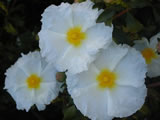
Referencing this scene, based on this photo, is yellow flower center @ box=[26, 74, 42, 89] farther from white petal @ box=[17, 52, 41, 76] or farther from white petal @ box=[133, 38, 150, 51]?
white petal @ box=[133, 38, 150, 51]

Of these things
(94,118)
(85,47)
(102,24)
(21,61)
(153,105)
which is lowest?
(153,105)

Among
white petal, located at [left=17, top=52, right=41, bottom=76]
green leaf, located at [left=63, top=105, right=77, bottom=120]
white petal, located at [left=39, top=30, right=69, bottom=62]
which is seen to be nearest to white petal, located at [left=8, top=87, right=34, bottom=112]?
white petal, located at [left=17, top=52, right=41, bottom=76]

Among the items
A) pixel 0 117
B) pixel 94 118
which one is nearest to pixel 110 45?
pixel 94 118

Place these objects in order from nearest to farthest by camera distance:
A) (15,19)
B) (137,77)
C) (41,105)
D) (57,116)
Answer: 1. (137,77)
2. (41,105)
3. (15,19)
4. (57,116)

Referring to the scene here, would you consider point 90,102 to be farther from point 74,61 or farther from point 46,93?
point 46,93

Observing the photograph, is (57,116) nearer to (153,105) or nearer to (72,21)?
(153,105)

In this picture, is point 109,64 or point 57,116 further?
point 57,116

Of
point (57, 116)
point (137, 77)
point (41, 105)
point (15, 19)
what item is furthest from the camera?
point (57, 116)
